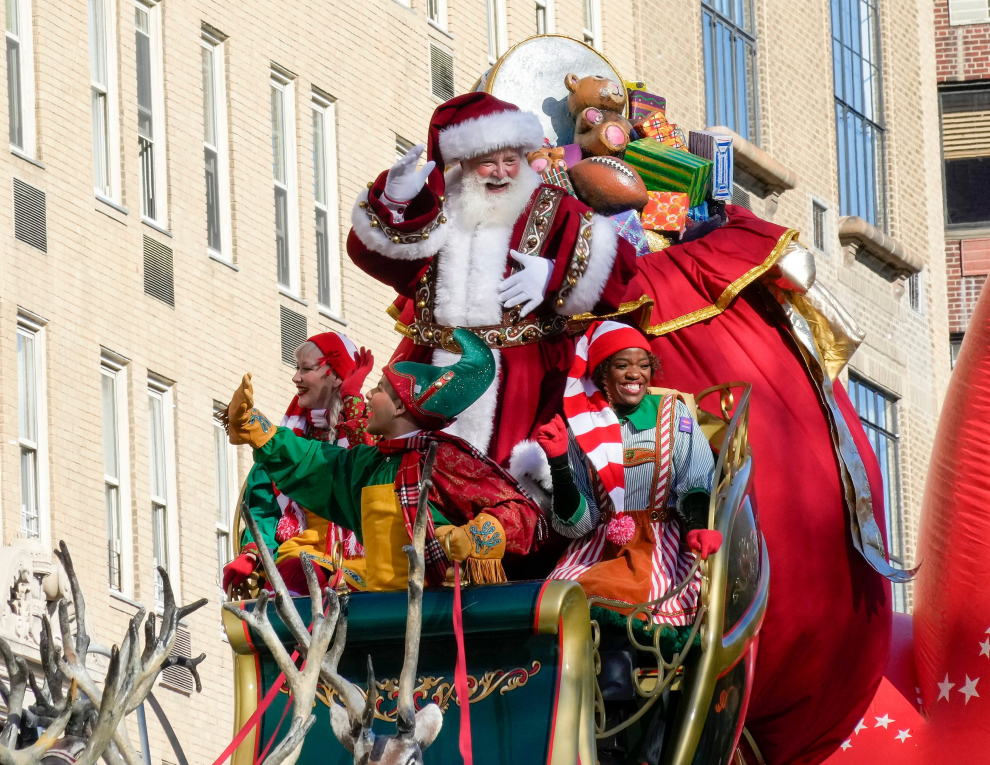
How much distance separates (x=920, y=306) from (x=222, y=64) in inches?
488

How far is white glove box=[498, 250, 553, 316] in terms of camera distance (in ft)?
32.2

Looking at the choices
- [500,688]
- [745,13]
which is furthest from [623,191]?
[745,13]

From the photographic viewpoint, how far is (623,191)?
429 inches

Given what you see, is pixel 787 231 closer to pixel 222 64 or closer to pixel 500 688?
pixel 500 688

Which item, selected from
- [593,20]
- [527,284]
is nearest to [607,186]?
[527,284]

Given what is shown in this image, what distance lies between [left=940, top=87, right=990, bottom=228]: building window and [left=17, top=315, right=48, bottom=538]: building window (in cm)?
1632

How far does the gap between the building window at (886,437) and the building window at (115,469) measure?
1085cm

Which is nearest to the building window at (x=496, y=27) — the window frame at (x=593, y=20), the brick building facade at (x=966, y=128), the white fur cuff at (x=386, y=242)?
the window frame at (x=593, y=20)

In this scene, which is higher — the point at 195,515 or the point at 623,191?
the point at 195,515

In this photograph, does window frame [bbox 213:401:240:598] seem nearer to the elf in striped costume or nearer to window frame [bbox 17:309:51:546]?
window frame [bbox 17:309:51:546]

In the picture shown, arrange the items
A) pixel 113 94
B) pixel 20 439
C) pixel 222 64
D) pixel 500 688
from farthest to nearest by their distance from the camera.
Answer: pixel 222 64
pixel 113 94
pixel 20 439
pixel 500 688

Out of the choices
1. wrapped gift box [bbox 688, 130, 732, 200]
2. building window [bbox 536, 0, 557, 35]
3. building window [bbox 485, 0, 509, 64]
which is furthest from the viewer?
building window [bbox 536, 0, 557, 35]

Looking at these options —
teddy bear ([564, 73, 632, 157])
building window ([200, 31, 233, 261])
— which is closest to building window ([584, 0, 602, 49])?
building window ([200, 31, 233, 261])

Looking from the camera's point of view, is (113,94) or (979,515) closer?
(979,515)
